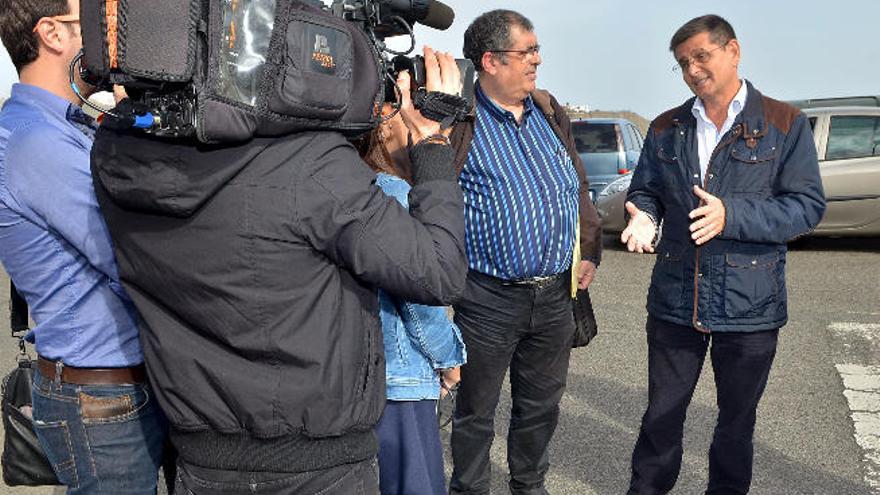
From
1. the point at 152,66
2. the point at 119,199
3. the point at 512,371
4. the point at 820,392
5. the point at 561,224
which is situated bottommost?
the point at 820,392

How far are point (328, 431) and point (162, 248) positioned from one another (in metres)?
0.51

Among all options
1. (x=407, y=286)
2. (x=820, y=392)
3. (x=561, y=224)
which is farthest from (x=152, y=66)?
(x=820, y=392)

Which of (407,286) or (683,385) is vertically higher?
(407,286)

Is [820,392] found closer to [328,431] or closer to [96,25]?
[328,431]

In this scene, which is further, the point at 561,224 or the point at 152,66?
the point at 561,224

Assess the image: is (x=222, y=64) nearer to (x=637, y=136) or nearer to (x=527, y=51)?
(x=527, y=51)

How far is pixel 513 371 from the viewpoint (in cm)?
366

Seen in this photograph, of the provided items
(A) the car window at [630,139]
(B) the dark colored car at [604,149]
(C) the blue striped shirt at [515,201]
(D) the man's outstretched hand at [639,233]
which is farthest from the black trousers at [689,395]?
(A) the car window at [630,139]

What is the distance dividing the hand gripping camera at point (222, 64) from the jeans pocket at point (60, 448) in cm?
99

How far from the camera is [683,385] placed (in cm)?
327

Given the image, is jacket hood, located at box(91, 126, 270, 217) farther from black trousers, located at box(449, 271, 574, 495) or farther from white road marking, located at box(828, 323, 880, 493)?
white road marking, located at box(828, 323, 880, 493)

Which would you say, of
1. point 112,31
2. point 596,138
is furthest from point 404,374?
point 596,138

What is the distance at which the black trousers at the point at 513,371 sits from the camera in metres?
3.42

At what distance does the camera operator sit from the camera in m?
1.55
